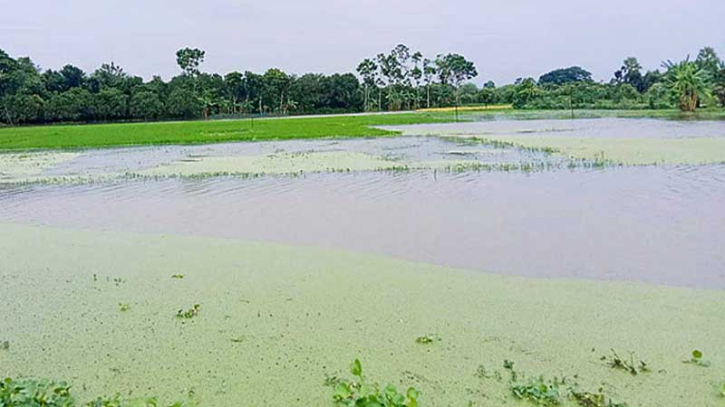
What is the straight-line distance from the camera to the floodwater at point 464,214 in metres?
5.54

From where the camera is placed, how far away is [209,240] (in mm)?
6727

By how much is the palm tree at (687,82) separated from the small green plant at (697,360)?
4606 centimetres

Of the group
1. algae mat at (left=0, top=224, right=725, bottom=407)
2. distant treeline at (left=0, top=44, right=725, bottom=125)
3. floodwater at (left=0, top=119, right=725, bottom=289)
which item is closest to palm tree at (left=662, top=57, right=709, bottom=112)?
distant treeline at (left=0, top=44, right=725, bottom=125)

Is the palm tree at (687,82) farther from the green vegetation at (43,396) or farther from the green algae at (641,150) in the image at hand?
the green vegetation at (43,396)

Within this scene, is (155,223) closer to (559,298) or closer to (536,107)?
(559,298)

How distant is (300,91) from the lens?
6938cm

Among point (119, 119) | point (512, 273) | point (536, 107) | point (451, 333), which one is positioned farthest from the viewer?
point (536, 107)

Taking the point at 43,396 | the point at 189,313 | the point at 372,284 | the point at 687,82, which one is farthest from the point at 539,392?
the point at 687,82

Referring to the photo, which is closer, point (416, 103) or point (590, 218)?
point (590, 218)

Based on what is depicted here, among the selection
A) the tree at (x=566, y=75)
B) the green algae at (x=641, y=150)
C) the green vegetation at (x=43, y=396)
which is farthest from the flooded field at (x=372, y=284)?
the tree at (x=566, y=75)

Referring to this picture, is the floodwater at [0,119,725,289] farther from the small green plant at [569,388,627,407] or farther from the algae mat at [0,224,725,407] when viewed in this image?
the small green plant at [569,388,627,407]

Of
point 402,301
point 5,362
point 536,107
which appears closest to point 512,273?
point 402,301

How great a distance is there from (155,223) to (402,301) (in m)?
4.94

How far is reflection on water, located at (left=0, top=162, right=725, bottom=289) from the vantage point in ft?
18.2
